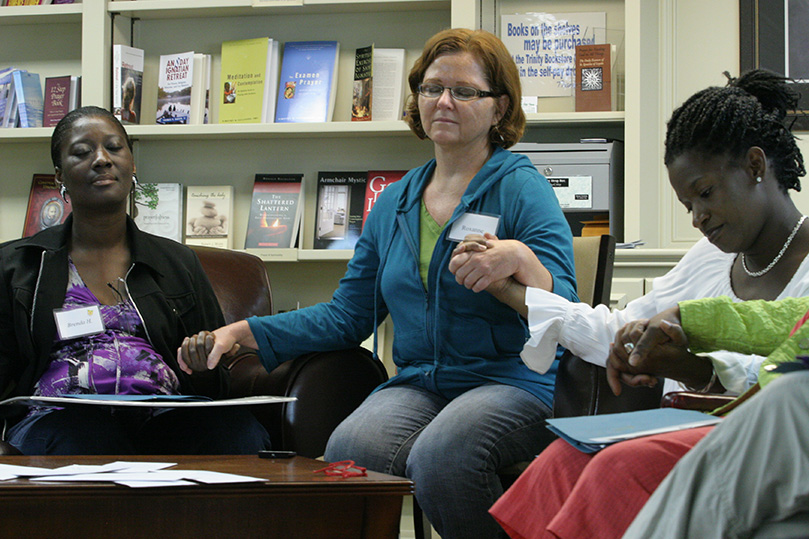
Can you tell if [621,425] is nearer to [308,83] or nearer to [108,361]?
[108,361]

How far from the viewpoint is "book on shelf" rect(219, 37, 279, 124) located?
3383 mm

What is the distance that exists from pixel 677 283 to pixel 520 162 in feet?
1.74

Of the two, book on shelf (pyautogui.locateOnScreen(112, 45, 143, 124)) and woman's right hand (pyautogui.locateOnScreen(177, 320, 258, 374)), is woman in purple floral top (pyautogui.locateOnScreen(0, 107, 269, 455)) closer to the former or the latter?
woman's right hand (pyautogui.locateOnScreen(177, 320, 258, 374))

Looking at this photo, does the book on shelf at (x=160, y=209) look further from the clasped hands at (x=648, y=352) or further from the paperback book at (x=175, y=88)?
the clasped hands at (x=648, y=352)

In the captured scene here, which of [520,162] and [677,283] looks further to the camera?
[520,162]

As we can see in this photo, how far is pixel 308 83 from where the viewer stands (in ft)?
11.1

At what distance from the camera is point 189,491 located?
A: 1.21 m

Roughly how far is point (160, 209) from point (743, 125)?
101 inches

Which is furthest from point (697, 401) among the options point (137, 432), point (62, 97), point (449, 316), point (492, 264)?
point (62, 97)

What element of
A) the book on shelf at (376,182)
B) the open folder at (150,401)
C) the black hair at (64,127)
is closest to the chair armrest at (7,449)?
the open folder at (150,401)

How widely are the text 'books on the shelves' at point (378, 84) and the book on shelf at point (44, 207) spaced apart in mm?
1311

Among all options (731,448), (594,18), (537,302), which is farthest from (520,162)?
(594,18)

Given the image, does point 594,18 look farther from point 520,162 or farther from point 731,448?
point 731,448

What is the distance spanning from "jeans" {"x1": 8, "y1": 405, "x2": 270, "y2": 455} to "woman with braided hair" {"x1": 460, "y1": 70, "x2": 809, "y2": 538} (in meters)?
0.70
